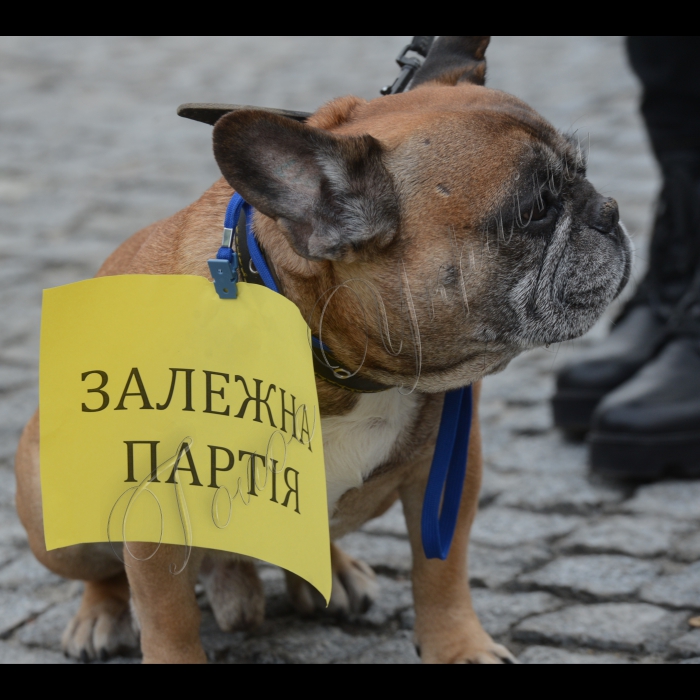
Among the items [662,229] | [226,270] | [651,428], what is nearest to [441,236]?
[226,270]

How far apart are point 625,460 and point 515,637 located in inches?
36.4

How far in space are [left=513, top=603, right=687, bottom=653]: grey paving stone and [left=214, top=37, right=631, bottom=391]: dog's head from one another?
77 centimetres

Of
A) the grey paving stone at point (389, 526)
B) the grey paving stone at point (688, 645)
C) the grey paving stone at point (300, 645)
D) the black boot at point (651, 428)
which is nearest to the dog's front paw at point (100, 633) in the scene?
the grey paving stone at point (300, 645)

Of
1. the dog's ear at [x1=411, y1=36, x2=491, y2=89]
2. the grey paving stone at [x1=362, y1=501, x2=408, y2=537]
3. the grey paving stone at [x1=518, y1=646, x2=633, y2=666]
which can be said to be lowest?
the grey paving stone at [x1=518, y1=646, x2=633, y2=666]

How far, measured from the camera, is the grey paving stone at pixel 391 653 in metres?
2.41

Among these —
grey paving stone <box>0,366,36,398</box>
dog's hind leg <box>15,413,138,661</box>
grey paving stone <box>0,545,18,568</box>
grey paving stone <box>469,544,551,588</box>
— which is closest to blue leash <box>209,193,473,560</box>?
grey paving stone <box>469,544,551,588</box>

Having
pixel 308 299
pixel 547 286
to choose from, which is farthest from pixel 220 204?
pixel 547 286

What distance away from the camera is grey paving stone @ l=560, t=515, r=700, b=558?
2.81m

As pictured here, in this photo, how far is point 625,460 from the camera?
3.19 meters

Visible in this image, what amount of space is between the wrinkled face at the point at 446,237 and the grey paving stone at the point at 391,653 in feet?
2.55

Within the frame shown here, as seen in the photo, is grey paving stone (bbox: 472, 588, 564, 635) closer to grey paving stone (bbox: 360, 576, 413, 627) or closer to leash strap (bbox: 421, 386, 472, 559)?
grey paving stone (bbox: 360, 576, 413, 627)

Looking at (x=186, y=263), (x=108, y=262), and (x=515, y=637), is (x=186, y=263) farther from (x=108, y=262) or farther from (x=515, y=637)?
(x=515, y=637)

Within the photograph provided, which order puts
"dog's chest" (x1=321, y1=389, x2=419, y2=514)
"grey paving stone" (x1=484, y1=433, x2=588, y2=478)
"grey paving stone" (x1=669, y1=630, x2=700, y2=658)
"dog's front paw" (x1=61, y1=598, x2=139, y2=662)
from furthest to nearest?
"grey paving stone" (x1=484, y1=433, x2=588, y2=478) → "dog's front paw" (x1=61, y1=598, x2=139, y2=662) → "grey paving stone" (x1=669, y1=630, x2=700, y2=658) → "dog's chest" (x1=321, y1=389, x2=419, y2=514)

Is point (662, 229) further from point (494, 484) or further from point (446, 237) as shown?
point (446, 237)
